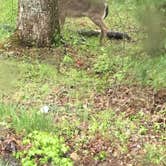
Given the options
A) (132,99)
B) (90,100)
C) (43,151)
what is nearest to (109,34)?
(90,100)

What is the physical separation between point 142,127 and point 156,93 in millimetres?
1008

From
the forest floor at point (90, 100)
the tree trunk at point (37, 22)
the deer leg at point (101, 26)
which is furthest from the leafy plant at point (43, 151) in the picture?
the deer leg at point (101, 26)

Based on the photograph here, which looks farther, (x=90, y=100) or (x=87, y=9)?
(x=87, y=9)

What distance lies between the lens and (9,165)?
20.5ft

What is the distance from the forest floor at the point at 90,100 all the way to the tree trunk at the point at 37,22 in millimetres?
197

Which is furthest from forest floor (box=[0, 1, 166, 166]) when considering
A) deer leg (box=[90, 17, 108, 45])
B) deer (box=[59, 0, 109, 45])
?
deer (box=[59, 0, 109, 45])

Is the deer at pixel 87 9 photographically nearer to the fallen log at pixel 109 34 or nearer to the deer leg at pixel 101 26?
the deer leg at pixel 101 26

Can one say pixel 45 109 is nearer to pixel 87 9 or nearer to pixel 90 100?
pixel 90 100

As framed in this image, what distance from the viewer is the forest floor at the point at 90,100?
20.7ft

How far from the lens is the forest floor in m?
6.32

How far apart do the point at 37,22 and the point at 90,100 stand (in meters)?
3.19

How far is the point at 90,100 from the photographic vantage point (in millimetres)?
8031

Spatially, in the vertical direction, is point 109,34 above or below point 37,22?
below

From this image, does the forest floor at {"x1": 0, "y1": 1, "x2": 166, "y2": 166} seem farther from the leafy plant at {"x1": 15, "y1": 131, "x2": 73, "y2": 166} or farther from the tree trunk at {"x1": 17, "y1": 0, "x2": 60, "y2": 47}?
the tree trunk at {"x1": 17, "y1": 0, "x2": 60, "y2": 47}
